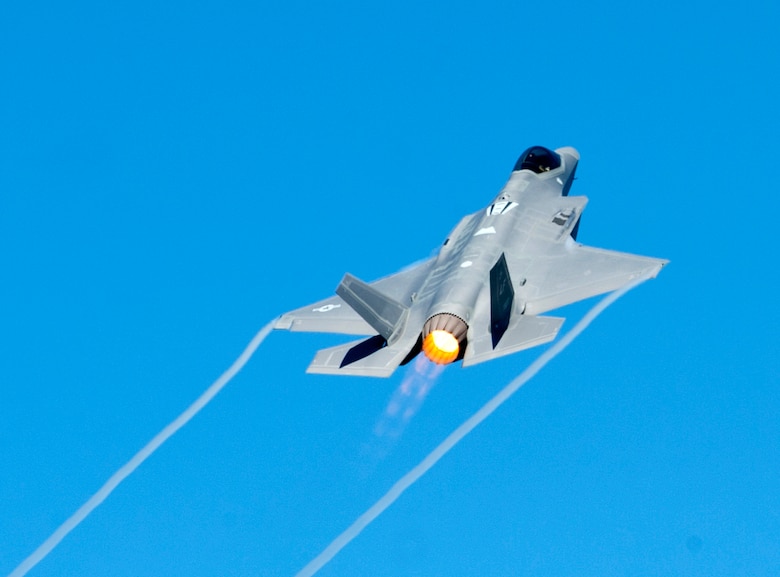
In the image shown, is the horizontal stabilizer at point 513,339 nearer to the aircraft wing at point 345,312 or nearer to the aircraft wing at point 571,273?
the aircraft wing at point 571,273

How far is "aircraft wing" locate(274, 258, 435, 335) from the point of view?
4869 cm

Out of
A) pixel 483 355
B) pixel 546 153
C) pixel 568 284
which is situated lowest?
pixel 483 355

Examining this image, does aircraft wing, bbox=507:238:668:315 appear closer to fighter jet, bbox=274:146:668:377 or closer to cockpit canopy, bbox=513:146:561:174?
fighter jet, bbox=274:146:668:377

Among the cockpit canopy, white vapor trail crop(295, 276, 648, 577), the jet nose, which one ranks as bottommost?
white vapor trail crop(295, 276, 648, 577)

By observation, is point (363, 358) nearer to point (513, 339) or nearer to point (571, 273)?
point (513, 339)

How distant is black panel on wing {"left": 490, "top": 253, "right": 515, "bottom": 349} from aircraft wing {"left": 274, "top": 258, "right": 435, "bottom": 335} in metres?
3.59

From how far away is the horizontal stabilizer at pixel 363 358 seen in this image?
45.2m

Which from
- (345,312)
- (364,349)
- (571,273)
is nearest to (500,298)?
(571,273)

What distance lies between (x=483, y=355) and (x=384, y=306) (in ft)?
10.5

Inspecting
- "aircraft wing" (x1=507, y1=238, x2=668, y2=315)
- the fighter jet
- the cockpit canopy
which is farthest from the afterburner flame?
the cockpit canopy

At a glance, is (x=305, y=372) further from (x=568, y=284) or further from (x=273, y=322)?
(x=568, y=284)

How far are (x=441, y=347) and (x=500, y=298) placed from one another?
226 cm

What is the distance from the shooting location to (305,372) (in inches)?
1821

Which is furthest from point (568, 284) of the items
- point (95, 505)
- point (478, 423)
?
point (95, 505)
